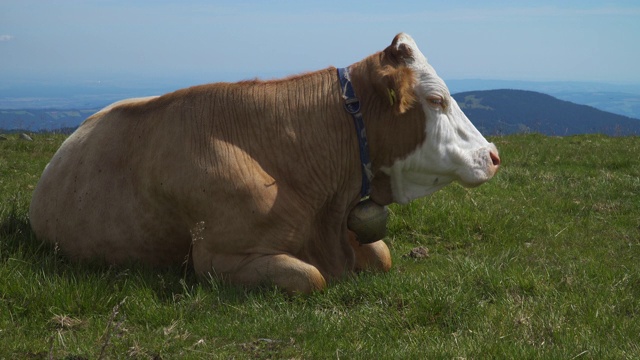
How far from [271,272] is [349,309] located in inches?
25.6

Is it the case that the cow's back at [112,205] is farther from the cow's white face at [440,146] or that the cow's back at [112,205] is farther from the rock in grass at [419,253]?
the rock in grass at [419,253]

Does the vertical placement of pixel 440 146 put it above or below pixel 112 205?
above

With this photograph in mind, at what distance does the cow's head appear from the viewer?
6.24 meters

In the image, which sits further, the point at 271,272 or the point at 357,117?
the point at 357,117

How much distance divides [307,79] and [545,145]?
10933 millimetres

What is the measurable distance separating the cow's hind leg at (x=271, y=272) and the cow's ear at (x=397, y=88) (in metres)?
1.45

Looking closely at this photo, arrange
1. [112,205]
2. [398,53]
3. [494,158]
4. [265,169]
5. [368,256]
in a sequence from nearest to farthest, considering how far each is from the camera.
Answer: [265,169] → [112,205] → [398,53] → [494,158] → [368,256]

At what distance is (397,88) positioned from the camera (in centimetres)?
614

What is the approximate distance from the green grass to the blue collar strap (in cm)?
86

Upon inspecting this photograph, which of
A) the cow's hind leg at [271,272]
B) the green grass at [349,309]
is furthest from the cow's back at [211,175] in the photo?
the green grass at [349,309]

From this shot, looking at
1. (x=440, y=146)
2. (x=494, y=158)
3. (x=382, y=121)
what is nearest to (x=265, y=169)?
(x=382, y=121)

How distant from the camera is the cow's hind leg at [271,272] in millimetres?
5918

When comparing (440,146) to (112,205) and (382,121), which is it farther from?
(112,205)

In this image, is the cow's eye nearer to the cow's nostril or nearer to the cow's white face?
the cow's white face
